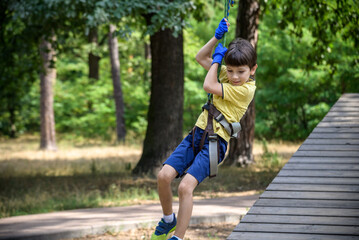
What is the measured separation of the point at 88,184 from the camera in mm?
11352

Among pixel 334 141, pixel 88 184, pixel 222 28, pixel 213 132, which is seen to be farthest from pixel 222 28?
pixel 88 184

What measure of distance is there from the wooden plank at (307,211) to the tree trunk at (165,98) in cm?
659

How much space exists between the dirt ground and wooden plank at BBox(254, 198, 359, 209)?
148 centimetres

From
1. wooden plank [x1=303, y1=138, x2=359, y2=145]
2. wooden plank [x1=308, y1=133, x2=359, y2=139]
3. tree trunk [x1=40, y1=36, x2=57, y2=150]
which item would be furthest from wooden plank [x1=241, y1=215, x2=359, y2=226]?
tree trunk [x1=40, y1=36, x2=57, y2=150]

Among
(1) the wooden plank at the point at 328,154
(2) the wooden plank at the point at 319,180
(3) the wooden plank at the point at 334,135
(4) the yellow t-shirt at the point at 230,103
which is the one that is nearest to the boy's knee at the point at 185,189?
(4) the yellow t-shirt at the point at 230,103

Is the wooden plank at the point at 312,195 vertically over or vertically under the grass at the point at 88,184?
over

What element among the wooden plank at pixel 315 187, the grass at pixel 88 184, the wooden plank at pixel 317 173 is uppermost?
the wooden plank at pixel 317 173

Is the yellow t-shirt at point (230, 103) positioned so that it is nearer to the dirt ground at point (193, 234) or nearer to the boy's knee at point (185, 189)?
the boy's knee at point (185, 189)

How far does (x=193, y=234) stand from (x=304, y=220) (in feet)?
7.36

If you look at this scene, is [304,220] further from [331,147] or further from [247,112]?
[247,112]

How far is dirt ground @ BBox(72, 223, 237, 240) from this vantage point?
20.7ft

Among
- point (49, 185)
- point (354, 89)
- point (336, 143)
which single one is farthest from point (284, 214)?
point (354, 89)

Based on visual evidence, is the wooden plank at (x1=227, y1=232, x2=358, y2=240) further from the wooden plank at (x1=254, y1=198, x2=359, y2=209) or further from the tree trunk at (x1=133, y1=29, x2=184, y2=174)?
the tree trunk at (x1=133, y1=29, x2=184, y2=174)

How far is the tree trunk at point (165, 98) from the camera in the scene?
11.2 metres
